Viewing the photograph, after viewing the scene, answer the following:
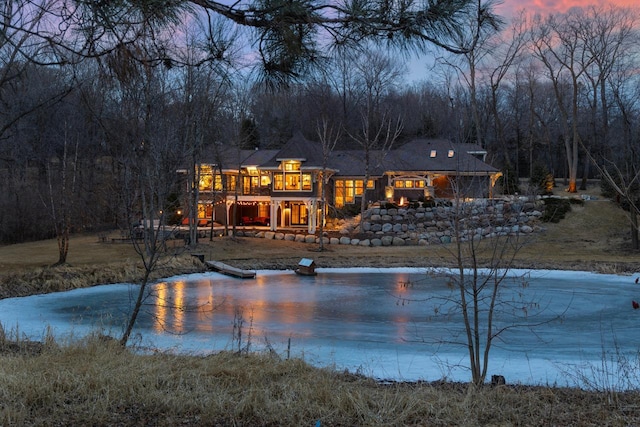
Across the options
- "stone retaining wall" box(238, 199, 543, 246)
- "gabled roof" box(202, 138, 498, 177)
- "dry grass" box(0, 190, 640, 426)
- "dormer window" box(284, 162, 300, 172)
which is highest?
"gabled roof" box(202, 138, 498, 177)

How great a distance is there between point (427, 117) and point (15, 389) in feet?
134

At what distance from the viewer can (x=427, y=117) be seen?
141 feet

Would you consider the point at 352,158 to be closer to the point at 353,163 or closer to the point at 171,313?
the point at 353,163

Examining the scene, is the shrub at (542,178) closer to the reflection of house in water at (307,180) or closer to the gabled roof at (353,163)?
the reflection of house in water at (307,180)

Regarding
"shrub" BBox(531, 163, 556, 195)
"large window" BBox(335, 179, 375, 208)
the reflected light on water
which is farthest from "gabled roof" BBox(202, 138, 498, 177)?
the reflected light on water

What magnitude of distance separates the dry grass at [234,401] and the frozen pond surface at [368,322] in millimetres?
1552

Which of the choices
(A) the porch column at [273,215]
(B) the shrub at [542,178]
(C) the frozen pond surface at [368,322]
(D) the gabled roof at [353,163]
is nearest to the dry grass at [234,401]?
(C) the frozen pond surface at [368,322]

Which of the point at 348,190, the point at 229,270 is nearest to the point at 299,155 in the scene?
the point at 348,190

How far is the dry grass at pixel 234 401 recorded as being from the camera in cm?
404

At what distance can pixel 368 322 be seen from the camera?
11.3 meters

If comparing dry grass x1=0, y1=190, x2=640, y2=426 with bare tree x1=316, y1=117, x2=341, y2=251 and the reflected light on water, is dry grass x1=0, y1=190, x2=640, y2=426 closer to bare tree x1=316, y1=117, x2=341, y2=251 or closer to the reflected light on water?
the reflected light on water

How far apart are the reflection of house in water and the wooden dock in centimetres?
888

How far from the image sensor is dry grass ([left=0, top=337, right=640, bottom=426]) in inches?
159

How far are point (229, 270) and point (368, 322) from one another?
909 centimetres
